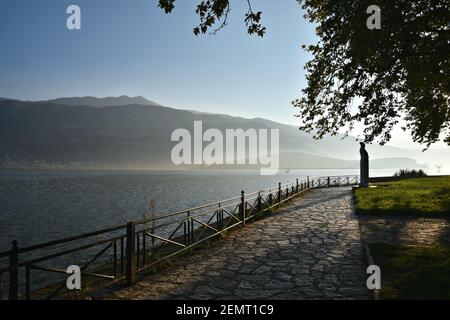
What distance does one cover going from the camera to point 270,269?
7.23 metres

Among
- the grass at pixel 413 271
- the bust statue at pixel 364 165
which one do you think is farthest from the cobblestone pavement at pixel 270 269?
the bust statue at pixel 364 165

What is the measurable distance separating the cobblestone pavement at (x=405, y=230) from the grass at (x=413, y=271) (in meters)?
1.01

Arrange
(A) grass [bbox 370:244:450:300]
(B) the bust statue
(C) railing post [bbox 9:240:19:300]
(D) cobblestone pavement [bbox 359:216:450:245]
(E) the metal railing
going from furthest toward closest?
(B) the bust statue → (D) cobblestone pavement [bbox 359:216:450:245] → (A) grass [bbox 370:244:450:300] → (E) the metal railing → (C) railing post [bbox 9:240:19:300]

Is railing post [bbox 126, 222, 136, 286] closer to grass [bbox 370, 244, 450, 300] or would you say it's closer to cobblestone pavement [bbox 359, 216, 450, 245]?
grass [bbox 370, 244, 450, 300]

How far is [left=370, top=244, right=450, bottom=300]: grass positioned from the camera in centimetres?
548

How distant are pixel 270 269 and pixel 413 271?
9.90 feet

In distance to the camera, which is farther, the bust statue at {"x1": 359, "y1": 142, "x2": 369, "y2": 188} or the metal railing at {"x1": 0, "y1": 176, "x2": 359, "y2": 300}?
the bust statue at {"x1": 359, "y1": 142, "x2": 369, "y2": 188}

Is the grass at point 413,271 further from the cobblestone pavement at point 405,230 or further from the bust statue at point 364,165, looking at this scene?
the bust statue at point 364,165

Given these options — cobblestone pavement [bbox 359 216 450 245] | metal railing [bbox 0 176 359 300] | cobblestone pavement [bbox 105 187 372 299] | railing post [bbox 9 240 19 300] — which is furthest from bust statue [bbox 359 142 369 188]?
railing post [bbox 9 240 19 300]

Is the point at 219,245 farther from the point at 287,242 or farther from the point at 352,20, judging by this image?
the point at 352,20

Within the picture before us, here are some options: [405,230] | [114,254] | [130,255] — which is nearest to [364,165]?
[405,230]

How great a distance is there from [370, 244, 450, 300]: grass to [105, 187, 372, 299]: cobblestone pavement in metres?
0.48
